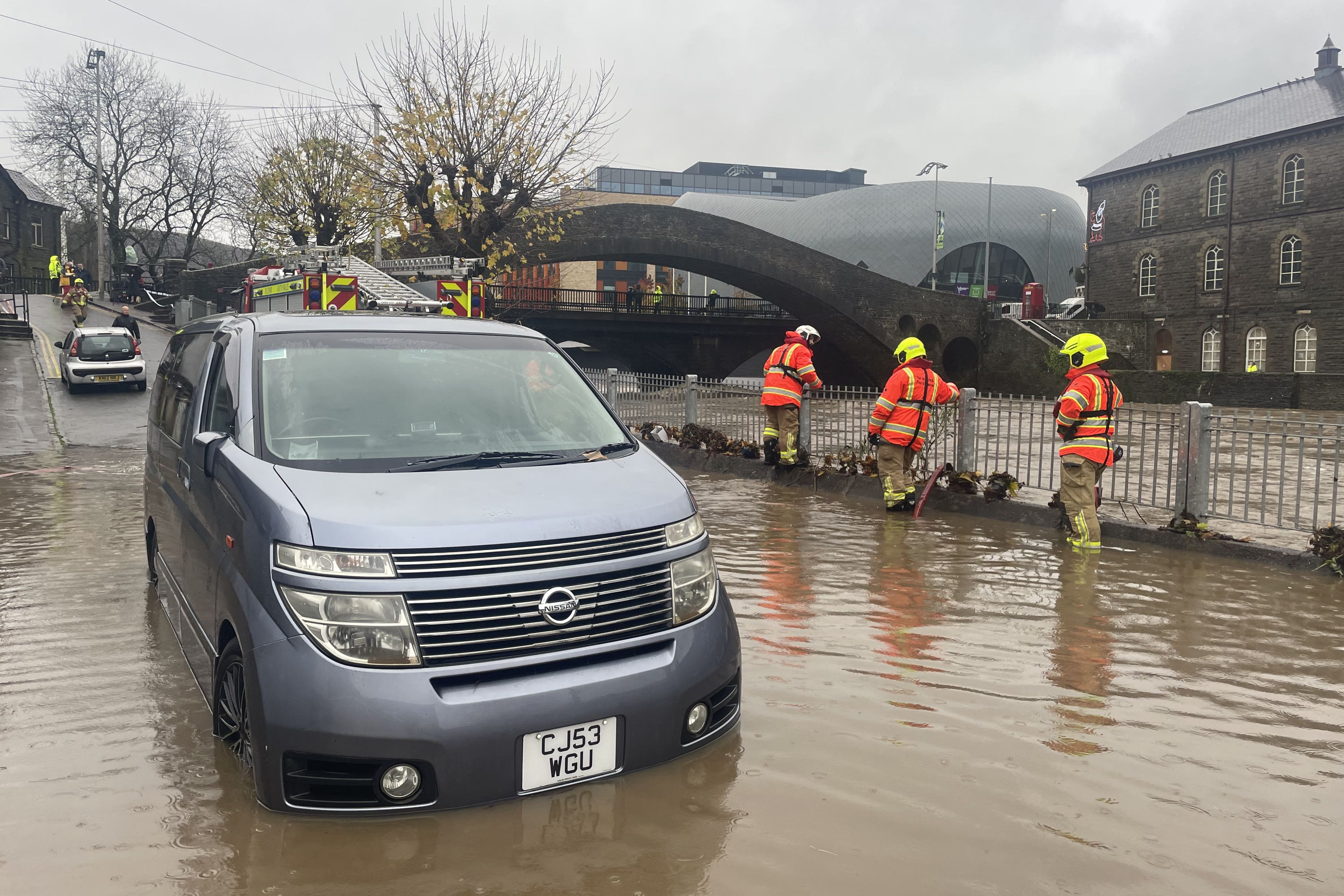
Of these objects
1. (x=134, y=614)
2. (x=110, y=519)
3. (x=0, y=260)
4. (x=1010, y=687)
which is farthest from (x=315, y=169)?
(x=1010, y=687)

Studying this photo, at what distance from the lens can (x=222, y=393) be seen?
4.48 meters

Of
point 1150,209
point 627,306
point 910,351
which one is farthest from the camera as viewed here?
point 1150,209

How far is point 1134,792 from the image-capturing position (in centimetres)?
378

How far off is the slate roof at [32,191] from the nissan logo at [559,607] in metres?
73.6

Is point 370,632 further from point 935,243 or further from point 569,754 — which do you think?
point 935,243

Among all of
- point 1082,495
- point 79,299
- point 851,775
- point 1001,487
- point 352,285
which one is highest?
point 79,299

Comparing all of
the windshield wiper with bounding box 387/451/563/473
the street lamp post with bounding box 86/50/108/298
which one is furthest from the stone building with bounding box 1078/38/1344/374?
the street lamp post with bounding box 86/50/108/298

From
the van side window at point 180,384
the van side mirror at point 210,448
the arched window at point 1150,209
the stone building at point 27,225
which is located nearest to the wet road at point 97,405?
the van side window at point 180,384

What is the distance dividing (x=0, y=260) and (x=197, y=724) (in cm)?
4133

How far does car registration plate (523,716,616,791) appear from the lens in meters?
3.27

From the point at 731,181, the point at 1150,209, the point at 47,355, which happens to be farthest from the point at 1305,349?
the point at 731,181

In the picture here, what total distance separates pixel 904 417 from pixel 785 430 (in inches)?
108

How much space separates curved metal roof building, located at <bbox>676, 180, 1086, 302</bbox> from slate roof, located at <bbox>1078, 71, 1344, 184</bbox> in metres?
32.6

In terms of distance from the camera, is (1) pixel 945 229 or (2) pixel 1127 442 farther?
(1) pixel 945 229
